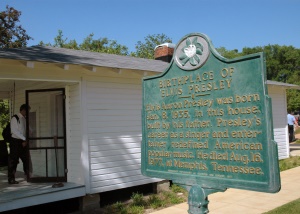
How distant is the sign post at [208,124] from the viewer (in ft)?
8.96

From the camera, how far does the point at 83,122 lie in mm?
7129

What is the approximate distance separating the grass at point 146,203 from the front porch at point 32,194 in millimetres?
820

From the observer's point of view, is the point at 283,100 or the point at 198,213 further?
the point at 283,100

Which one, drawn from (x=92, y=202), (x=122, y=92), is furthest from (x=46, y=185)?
(x=122, y=92)

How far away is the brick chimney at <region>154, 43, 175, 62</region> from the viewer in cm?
1285

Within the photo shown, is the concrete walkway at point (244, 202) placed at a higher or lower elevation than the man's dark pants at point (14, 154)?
lower

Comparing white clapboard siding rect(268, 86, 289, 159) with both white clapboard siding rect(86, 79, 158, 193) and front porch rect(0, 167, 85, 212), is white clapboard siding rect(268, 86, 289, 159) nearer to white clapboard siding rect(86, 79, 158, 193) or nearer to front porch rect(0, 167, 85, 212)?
white clapboard siding rect(86, 79, 158, 193)

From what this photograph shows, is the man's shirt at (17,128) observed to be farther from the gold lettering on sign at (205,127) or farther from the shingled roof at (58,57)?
the gold lettering on sign at (205,127)

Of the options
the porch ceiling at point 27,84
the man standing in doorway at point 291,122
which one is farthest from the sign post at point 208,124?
the man standing in doorway at point 291,122

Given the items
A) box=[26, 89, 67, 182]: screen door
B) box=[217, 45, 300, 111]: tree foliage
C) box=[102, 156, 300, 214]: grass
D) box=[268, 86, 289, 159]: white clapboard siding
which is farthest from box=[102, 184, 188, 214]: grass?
box=[217, 45, 300, 111]: tree foliage

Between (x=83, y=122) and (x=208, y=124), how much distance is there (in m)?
4.49

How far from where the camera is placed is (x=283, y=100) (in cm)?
1409

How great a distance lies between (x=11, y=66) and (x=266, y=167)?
526 centimetres

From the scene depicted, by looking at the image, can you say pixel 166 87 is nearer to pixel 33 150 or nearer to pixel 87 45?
pixel 33 150
